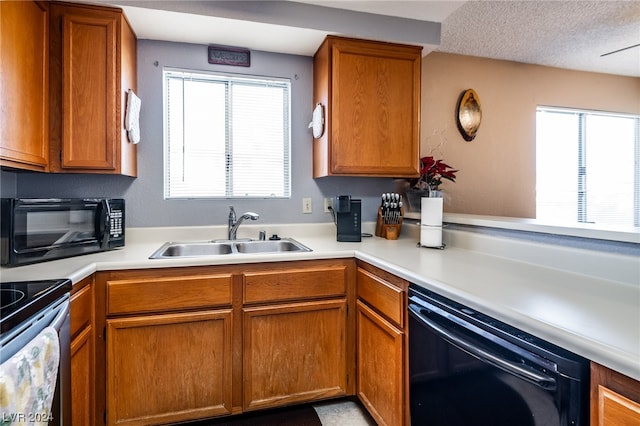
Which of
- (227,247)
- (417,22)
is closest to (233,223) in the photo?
(227,247)

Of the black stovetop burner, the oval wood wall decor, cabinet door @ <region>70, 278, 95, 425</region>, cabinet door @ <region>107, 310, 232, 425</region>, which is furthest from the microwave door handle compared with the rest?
the oval wood wall decor

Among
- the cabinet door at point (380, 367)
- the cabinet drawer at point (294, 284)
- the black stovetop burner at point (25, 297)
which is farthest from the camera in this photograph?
the cabinet drawer at point (294, 284)

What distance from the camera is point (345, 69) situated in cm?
207

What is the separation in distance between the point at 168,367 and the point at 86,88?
4.87 feet

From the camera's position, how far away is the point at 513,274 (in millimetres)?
1245

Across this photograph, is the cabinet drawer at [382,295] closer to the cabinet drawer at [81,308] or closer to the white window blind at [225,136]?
the white window blind at [225,136]

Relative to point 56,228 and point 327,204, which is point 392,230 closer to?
point 327,204

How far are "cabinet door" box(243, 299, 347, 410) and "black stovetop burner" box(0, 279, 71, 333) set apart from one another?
0.78 metres

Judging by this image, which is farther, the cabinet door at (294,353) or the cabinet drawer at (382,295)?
the cabinet door at (294,353)

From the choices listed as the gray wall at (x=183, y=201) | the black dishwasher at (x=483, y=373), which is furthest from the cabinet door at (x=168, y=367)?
the black dishwasher at (x=483, y=373)

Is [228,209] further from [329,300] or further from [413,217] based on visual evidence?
[413,217]

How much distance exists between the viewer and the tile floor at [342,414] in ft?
5.52

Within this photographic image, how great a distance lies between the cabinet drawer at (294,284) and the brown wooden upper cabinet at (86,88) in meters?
1.01

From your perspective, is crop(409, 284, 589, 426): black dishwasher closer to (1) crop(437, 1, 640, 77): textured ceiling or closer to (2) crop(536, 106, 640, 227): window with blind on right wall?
(1) crop(437, 1, 640, 77): textured ceiling
